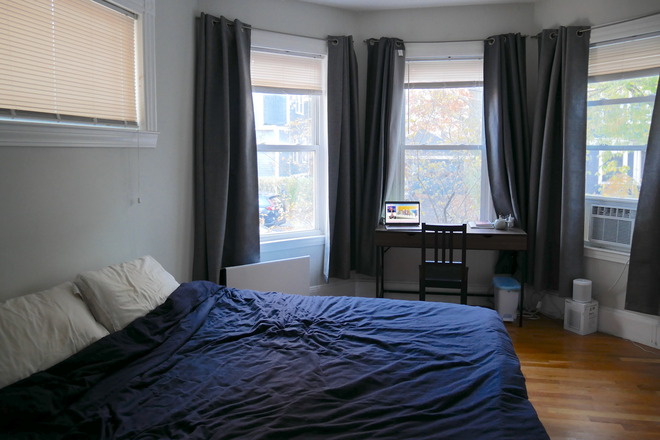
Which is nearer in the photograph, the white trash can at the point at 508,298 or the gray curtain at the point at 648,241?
the gray curtain at the point at 648,241

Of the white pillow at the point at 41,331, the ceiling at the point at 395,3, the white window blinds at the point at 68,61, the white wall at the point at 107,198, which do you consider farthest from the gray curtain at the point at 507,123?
the white pillow at the point at 41,331

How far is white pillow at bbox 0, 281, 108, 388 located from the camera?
62.8 inches

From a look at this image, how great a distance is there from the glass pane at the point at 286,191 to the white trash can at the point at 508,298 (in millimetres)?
1713

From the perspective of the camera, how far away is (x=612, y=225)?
3.62m

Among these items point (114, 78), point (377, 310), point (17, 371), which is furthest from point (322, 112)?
point (17, 371)

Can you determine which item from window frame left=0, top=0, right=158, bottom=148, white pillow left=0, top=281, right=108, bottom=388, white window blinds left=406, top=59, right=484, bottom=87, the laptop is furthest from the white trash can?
white pillow left=0, top=281, right=108, bottom=388

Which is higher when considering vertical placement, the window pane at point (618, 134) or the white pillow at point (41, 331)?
the window pane at point (618, 134)

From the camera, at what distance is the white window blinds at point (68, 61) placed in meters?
1.99

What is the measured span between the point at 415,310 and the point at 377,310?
20 cm

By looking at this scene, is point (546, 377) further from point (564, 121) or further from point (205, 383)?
point (205, 383)

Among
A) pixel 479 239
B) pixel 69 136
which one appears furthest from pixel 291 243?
pixel 69 136

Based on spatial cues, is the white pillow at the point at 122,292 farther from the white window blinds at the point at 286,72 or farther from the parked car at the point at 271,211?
the white window blinds at the point at 286,72

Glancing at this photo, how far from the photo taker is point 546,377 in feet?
9.49

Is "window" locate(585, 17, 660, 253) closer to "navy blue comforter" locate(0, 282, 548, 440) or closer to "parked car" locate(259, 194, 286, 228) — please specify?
"navy blue comforter" locate(0, 282, 548, 440)
